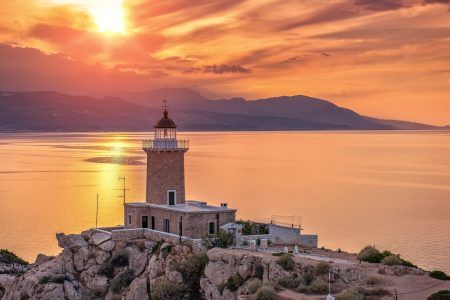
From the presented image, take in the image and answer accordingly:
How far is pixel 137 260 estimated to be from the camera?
119 ft

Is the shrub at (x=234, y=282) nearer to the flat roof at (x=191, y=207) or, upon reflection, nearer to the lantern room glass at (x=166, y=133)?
the flat roof at (x=191, y=207)

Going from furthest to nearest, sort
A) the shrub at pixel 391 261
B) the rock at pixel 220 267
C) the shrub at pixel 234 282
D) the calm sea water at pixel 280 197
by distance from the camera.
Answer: the calm sea water at pixel 280 197
the rock at pixel 220 267
the shrub at pixel 234 282
the shrub at pixel 391 261

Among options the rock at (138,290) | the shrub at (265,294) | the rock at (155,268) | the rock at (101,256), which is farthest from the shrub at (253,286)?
the rock at (101,256)

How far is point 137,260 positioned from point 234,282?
8.08 meters

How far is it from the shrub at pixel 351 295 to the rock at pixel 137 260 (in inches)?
564

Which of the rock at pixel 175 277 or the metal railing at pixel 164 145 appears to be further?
the metal railing at pixel 164 145

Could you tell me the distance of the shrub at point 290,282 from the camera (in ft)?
89.0

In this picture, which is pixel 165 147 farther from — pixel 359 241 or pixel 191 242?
pixel 359 241

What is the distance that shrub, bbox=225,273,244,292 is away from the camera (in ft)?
97.9

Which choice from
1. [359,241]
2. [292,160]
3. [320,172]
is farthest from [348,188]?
[292,160]

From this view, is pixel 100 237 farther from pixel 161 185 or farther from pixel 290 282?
pixel 290 282

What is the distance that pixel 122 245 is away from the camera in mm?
37406

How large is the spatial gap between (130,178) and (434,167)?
71.4 m

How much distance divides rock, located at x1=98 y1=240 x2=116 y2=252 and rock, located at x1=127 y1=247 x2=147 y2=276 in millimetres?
1061
